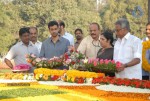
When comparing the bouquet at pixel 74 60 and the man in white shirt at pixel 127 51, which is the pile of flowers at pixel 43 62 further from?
the man in white shirt at pixel 127 51

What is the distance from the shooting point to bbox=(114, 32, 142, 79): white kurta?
6.63 meters

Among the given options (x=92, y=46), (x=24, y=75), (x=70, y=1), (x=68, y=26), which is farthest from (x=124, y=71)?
(x=70, y=1)

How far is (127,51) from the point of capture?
6.70 m

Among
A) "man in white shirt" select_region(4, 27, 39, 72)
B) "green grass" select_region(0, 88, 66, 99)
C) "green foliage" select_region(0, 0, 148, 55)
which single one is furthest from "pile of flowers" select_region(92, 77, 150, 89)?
"green foliage" select_region(0, 0, 148, 55)

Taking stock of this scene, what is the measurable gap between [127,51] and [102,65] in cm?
53

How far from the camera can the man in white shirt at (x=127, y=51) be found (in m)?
6.53

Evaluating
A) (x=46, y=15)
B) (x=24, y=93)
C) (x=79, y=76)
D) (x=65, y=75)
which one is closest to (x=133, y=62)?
(x=79, y=76)

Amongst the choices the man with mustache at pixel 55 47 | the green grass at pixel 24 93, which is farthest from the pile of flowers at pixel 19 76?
the green grass at pixel 24 93

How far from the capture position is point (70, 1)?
178 feet

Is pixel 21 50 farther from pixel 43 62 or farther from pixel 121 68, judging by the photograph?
pixel 121 68

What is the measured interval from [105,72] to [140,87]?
1.08m

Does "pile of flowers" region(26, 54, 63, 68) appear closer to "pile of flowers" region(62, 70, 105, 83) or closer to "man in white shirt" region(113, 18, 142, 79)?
"pile of flowers" region(62, 70, 105, 83)

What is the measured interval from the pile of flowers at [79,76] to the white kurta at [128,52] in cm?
44

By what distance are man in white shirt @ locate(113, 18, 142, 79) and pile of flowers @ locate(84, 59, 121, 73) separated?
212 mm
